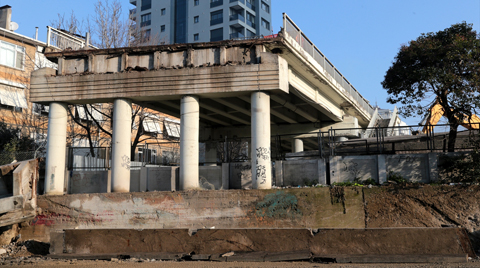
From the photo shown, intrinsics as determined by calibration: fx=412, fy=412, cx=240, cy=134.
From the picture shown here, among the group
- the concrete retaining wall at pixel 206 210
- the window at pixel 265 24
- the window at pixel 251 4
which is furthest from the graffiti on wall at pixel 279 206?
the window at pixel 265 24

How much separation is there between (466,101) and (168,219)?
1328cm

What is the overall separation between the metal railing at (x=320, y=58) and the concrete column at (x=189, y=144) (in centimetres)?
517

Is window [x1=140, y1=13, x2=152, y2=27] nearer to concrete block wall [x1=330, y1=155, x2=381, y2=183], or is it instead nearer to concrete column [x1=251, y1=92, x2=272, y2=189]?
concrete column [x1=251, y1=92, x2=272, y2=189]

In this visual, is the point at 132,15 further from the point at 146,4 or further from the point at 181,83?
the point at 146,4

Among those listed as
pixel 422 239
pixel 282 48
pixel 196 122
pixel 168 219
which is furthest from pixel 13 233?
pixel 422 239

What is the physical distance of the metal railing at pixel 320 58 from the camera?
19.0 metres

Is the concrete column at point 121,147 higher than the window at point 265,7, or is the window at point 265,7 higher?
the window at point 265,7

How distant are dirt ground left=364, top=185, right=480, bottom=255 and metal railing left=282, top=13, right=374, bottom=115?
8024mm

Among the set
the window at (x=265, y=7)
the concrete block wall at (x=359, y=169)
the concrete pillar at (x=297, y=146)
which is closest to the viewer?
the concrete block wall at (x=359, y=169)

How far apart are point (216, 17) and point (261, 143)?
60.8 metres

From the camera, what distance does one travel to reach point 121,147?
17.9m

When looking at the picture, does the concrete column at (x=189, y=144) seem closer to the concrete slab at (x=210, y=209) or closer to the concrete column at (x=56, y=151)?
the concrete slab at (x=210, y=209)

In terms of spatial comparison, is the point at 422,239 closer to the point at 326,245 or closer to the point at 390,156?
the point at 326,245

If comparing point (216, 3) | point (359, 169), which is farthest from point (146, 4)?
point (359, 169)
